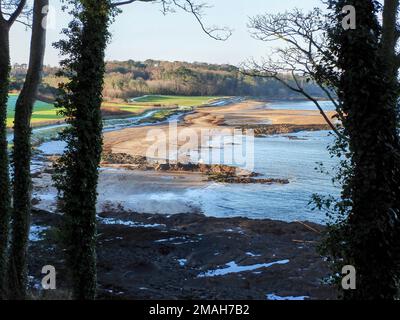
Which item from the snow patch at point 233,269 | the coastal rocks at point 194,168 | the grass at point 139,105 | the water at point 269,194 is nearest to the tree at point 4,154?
the snow patch at point 233,269

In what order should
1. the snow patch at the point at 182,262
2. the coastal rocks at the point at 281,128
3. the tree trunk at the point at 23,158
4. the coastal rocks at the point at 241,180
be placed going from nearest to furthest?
the tree trunk at the point at 23,158 < the snow patch at the point at 182,262 < the coastal rocks at the point at 241,180 < the coastal rocks at the point at 281,128

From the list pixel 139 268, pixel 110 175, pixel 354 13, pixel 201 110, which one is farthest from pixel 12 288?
pixel 201 110

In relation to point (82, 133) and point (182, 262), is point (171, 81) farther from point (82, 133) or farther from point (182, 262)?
point (82, 133)

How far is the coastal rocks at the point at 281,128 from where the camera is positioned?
61.6m

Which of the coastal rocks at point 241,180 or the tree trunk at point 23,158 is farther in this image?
the coastal rocks at point 241,180

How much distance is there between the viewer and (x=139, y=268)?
18.7m

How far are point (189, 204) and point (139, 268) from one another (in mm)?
11068

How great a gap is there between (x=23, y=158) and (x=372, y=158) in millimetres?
9794

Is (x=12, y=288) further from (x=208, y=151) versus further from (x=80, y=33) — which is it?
(x=208, y=151)

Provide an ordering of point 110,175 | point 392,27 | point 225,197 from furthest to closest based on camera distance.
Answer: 1. point 110,175
2. point 225,197
3. point 392,27

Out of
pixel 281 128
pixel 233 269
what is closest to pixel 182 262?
pixel 233 269

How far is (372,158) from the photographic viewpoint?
359 inches

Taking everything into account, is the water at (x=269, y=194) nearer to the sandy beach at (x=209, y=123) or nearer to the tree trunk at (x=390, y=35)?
the sandy beach at (x=209, y=123)

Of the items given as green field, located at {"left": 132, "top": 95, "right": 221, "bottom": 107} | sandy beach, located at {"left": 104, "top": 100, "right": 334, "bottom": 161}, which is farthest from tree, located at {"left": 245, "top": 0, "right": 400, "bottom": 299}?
green field, located at {"left": 132, "top": 95, "right": 221, "bottom": 107}
